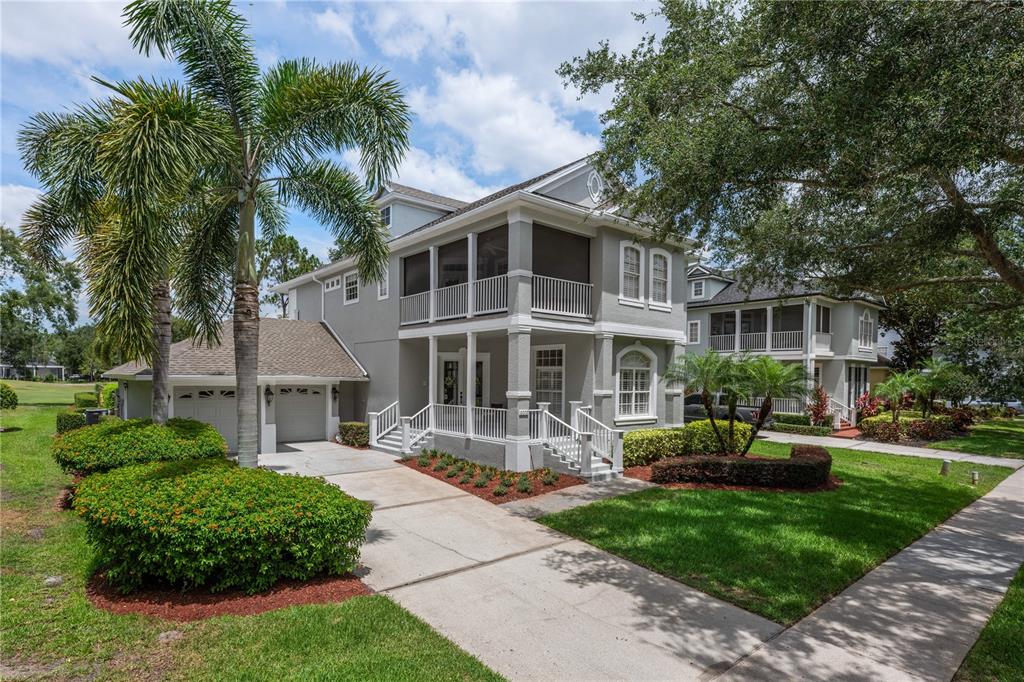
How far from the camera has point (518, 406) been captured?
41.0 feet

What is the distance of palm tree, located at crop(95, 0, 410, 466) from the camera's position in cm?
699

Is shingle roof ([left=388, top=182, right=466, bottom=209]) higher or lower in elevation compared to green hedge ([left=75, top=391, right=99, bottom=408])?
higher

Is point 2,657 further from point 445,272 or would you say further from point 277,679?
point 445,272

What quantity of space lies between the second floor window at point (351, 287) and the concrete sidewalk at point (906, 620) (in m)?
17.3

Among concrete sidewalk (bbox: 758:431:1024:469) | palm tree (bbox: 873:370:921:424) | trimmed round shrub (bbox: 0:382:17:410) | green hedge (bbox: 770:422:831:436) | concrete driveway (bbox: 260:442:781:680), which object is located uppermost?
palm tree (bbox: 873:370:921:424)

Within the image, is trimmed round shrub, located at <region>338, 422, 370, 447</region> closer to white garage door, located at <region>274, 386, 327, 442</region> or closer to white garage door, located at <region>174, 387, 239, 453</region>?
white garage door, located at <region>274, 386, 327, 442</region>

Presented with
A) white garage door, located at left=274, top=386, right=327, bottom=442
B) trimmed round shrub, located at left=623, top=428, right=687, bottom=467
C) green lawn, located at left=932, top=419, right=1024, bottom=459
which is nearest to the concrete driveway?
trimmed round shrub, located at left=623, top=428, right=687, bottom=467

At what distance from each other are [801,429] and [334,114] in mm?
22748

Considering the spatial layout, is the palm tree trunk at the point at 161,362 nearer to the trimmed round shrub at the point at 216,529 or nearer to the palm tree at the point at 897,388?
the trimmed round shrub at the point at 216,529

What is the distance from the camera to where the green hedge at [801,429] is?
71.8ft

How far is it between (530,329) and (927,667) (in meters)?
9.20

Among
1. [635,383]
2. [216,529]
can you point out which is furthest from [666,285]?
[216,529]

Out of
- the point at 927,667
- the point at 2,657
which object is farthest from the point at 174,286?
the point at 927,667

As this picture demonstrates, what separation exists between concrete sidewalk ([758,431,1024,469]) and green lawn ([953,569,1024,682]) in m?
13.4
